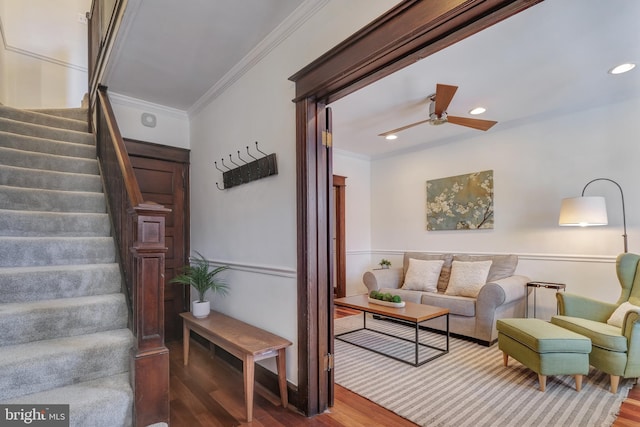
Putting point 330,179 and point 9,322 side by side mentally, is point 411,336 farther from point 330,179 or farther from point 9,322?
point 9,322

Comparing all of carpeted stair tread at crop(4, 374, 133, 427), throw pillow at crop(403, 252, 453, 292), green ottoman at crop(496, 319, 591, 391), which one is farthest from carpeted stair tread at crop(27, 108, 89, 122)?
green ottoman at crop(496, 319, 591, 391)

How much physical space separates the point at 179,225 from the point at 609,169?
189 inches

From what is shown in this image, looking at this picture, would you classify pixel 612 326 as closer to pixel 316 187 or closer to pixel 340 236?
pixel 316 187

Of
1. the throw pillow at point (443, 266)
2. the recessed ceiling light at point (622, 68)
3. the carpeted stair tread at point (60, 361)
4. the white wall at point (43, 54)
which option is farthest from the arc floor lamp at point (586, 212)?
the white wall at point (43, 54)

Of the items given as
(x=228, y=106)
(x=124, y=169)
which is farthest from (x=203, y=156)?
(x=124, y=169)

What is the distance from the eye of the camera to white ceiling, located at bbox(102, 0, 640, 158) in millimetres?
2096

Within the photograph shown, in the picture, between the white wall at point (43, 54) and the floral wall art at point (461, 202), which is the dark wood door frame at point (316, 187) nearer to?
the floral wall art at point (461, 202)

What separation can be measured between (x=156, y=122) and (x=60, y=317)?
252 centimetres

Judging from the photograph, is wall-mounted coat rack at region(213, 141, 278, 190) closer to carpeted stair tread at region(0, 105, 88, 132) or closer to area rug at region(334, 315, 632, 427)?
carpeted stair tread at region(0, 105, 88, 132)

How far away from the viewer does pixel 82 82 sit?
4.46 meters

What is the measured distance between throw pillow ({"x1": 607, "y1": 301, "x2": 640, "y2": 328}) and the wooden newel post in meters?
3.32

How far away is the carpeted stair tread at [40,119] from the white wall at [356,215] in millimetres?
3494

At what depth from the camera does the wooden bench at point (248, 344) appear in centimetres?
206

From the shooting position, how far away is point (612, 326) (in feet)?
8.59
